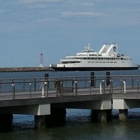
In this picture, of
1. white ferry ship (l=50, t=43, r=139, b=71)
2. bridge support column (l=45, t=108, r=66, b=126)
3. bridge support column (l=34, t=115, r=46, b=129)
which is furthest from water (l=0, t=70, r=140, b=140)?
white ferry ship (l=50, t=43, r=139, b=71)

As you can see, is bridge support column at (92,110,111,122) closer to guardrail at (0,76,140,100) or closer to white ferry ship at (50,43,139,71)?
guardrail at (0,76,140,100)

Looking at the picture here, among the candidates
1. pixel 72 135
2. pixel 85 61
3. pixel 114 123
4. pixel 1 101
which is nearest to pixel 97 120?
pixel 114 123

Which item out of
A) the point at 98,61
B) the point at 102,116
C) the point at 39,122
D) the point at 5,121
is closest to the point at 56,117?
the point at 102,116

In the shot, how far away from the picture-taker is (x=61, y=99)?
89.8 feet

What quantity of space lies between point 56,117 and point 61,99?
349cm

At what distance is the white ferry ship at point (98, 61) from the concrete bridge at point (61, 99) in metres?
127

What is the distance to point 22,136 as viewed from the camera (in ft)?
81.7

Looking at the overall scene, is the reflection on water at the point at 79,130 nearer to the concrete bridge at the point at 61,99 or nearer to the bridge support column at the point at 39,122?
the bridge support column at the point at 39,122

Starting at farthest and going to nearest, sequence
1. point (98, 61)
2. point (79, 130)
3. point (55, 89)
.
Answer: point (98, 61) → point (55, 89) → point (79, 130)

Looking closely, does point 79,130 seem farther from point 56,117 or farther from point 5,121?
point 5,121

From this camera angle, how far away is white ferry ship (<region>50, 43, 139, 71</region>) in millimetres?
159125

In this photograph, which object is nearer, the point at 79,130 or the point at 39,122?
the point at 39,122

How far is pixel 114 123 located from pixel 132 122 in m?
1.15

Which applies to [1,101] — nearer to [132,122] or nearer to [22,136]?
[22,136]
